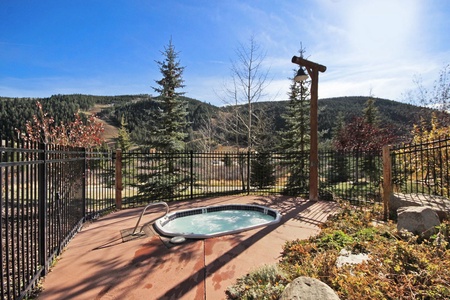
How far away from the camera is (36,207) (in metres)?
3.04

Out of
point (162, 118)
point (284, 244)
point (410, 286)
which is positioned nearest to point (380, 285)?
point (410, 286)

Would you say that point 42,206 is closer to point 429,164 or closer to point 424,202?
point 424,202

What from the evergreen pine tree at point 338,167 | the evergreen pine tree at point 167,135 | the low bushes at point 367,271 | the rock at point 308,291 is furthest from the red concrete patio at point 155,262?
A: the evergreen pine tree at point 167,135

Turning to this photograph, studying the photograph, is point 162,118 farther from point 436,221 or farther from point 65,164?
point 436,221

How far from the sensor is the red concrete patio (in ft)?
9.08

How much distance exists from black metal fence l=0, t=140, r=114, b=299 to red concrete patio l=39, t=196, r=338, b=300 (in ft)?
0.84

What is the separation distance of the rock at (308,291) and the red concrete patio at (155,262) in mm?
876

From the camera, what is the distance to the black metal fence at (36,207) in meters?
2.25

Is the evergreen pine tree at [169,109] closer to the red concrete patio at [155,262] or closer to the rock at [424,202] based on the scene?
the red concrete patio at [155,262]

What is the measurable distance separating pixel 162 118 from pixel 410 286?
32.6 ft

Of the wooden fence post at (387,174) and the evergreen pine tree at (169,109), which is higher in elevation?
the evergreen pine tree at (169,109)

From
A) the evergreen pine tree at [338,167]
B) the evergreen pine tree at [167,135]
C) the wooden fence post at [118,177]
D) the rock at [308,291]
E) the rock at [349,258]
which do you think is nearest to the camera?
the rock at [308,291]

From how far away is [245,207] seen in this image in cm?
713

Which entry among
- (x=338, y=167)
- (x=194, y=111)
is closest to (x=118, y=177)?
(x=338, y=167)
